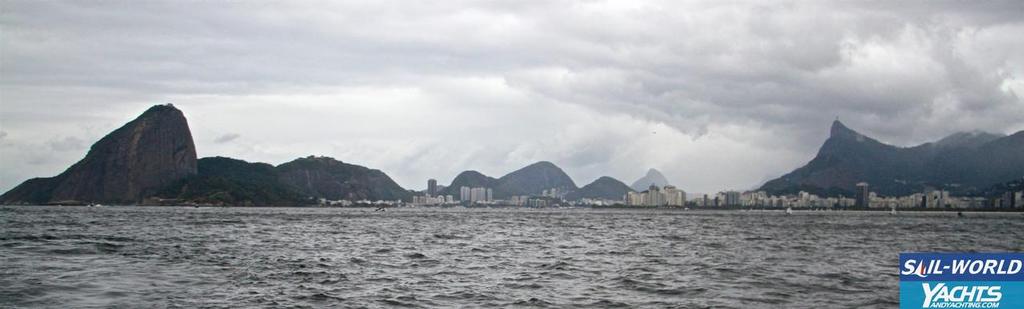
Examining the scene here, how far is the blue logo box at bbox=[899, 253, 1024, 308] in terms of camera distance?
12109 millimetres

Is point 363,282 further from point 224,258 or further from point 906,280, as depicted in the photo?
point 906,280

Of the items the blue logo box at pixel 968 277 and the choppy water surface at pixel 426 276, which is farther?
the choppy water surface at pixel 426 276

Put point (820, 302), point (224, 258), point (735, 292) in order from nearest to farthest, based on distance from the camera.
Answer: point (820, 302), point (735, 292), point (224, 258)

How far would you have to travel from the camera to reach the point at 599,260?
50.5 metres

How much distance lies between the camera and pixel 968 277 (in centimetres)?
1222

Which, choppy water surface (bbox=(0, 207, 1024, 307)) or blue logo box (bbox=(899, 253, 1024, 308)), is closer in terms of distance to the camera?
blue logo box (bbox=(899, 253, 1024, 308))

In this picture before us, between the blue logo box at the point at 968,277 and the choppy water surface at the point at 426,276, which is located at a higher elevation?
the blue logo box at the point at 968,277

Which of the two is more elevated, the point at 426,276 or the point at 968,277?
the point at 968,277

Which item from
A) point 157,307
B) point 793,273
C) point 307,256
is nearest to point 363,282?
point 157,307

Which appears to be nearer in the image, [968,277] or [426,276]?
[968,277]

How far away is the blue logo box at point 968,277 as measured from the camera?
477 inches

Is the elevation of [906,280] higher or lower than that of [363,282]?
higher

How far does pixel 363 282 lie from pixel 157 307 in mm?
10583

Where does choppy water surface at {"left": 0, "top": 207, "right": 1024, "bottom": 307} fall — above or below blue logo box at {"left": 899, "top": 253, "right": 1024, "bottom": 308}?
below
